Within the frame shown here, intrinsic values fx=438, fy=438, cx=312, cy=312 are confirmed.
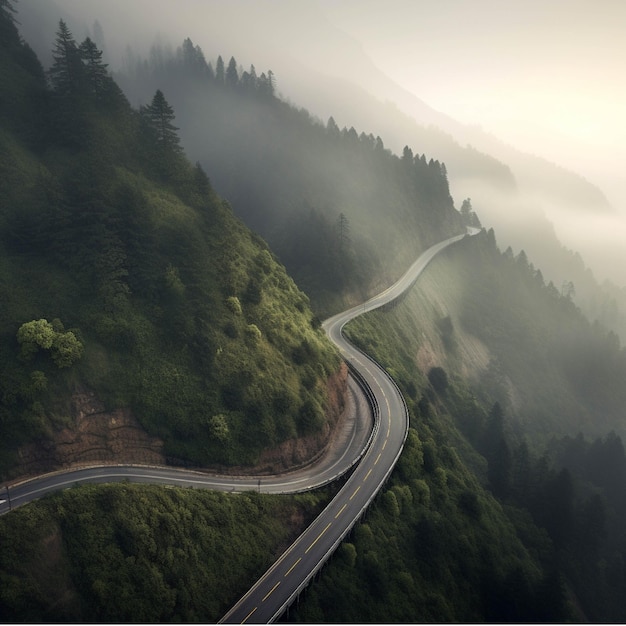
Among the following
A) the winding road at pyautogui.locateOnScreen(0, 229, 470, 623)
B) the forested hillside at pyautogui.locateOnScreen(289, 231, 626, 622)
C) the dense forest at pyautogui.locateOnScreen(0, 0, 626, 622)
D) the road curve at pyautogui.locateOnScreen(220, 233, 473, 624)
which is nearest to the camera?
the dense forest at pyautogui.locateOnScreen(0, 0, 626, 622)

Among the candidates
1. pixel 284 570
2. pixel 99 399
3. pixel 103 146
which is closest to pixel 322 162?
pixel 103 146

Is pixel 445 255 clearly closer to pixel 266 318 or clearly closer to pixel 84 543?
pixel 266 318

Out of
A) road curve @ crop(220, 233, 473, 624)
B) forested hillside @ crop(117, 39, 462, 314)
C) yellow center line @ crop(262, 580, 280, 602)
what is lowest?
yellow center line @ crop(262, 580, 280, 602)

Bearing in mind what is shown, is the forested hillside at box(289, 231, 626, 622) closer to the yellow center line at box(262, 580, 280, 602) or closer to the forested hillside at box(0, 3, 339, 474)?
the yellow center line at box(262, 580, 280, 602)

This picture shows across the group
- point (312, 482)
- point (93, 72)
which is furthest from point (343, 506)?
point (93, 72)

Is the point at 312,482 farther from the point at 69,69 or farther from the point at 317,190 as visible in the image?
the point at 317,190

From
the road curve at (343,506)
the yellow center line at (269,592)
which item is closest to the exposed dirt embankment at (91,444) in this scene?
the road curve at (343,506)

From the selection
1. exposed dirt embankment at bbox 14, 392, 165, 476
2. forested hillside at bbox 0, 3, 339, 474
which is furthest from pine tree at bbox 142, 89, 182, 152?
exposed dirt embankment at bbox 14, 392, 165, 476
